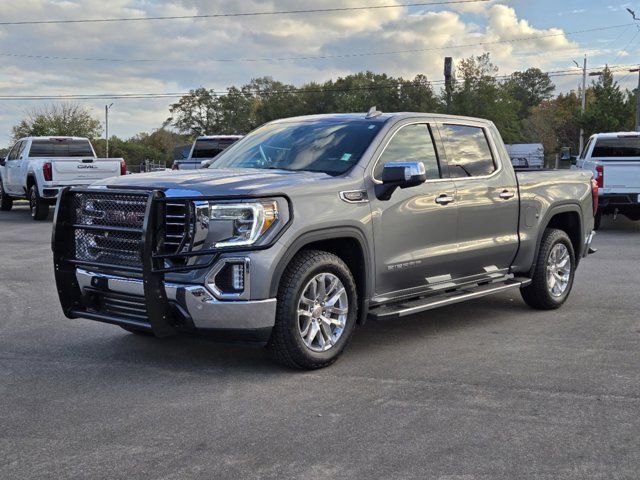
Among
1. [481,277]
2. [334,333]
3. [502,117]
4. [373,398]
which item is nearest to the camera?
[373,398]

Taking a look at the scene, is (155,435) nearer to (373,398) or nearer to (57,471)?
(57,471)

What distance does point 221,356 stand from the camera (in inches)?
224

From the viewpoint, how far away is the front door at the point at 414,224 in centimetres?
571

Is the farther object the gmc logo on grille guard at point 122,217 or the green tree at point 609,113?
the green tree at point 609,113

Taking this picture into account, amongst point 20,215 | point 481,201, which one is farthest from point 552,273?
point 20,215

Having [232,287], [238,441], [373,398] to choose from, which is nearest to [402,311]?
[373,398]

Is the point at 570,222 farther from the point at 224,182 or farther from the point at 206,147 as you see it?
the point at 206,147

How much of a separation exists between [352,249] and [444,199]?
107 centimetres

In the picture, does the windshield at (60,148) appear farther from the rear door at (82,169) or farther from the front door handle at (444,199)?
the front door handle at (444,199)

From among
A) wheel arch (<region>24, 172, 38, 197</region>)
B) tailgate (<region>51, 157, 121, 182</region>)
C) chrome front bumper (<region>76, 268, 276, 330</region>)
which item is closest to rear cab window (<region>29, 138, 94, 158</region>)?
wheel arch (<region>24, 172, 38, 197</region>)

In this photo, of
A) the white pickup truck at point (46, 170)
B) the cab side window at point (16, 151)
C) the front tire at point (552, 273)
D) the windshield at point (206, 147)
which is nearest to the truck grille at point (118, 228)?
the front tire at point (552, 273)

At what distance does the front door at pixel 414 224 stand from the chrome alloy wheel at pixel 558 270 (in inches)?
69.3

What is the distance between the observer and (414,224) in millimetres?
5918

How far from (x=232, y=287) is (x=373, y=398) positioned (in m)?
1.16
